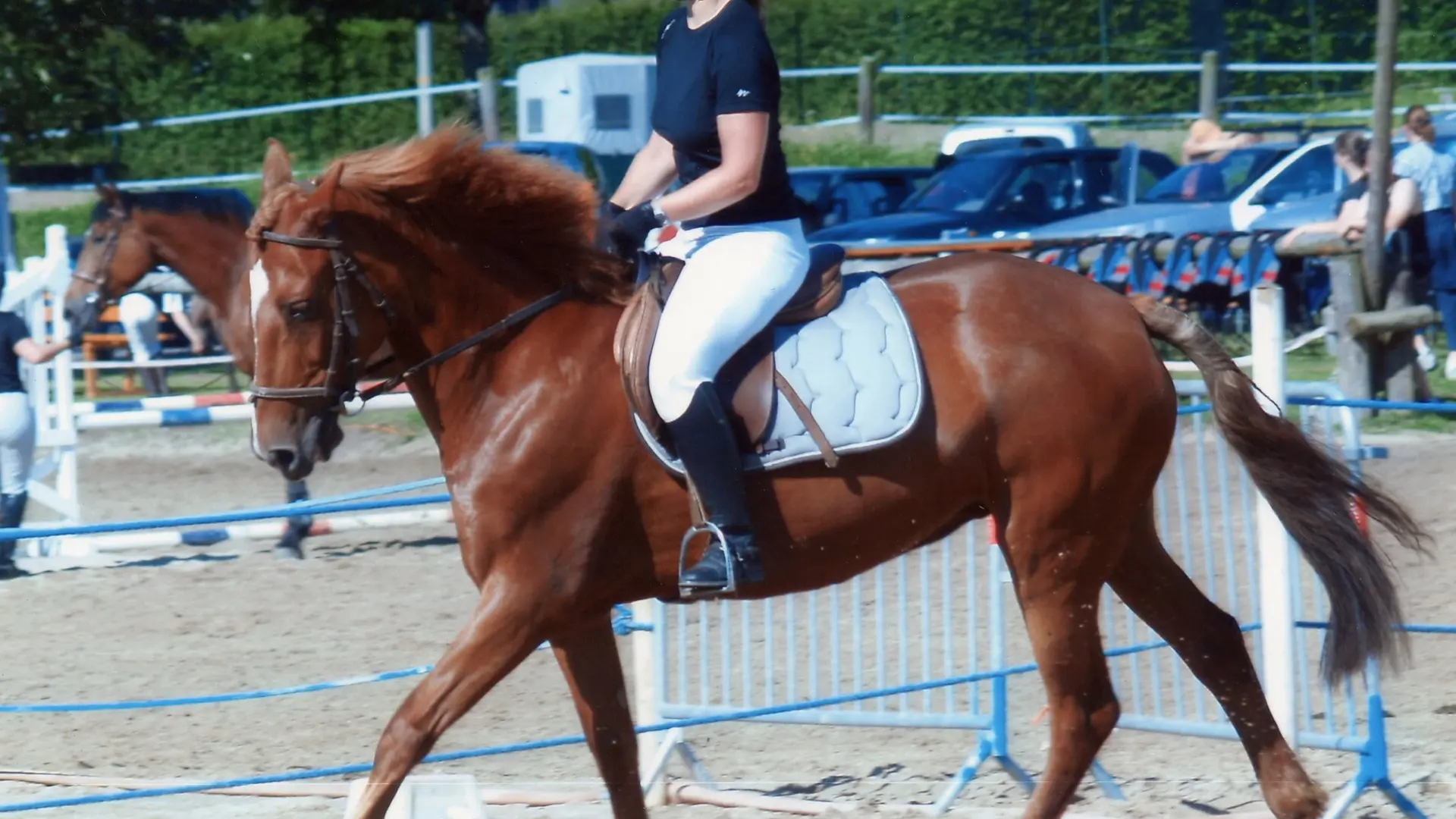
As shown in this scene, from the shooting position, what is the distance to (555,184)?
4.67m

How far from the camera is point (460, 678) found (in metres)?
4.28

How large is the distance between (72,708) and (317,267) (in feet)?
5.84

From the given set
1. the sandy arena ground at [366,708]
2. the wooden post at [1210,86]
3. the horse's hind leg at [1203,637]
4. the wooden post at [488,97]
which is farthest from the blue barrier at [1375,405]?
the wooden post at [1210,86]

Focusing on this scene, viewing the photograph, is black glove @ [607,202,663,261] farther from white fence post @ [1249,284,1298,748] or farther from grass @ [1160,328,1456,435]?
grass @ [1160,328,1456,435]

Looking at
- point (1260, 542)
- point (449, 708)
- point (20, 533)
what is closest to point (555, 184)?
point (449, 708)

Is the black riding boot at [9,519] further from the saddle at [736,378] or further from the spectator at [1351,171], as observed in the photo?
the spectator at [1351,171]

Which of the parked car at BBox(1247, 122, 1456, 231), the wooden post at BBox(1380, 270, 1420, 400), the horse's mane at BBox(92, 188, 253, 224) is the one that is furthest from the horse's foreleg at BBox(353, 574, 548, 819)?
the parked car at BBox(1247, 122, 1456, 231)

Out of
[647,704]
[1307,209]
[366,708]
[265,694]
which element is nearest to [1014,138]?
[1307,209]

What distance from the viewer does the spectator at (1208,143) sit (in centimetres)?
1803

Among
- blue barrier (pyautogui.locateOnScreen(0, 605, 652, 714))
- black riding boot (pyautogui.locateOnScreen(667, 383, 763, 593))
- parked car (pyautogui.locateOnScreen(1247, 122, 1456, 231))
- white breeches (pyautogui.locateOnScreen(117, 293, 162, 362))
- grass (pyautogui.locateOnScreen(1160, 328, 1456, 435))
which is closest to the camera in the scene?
black riding boot (pyautogui.locateOnScreen(667, 383, 763, 593))

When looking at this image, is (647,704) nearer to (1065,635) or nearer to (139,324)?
(1065,635)

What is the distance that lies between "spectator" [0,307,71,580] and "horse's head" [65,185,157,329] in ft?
0.93

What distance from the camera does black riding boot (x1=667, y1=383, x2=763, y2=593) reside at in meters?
4.34

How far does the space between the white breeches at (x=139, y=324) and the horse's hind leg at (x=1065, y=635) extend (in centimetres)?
1311
